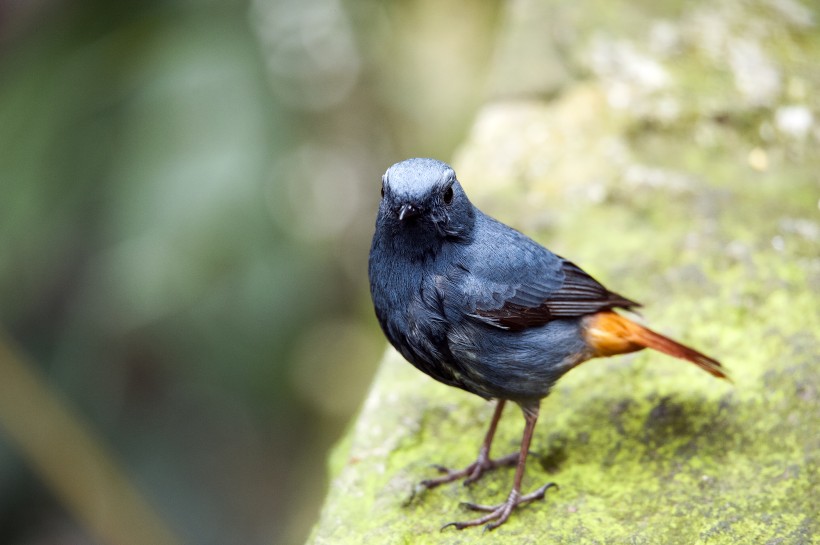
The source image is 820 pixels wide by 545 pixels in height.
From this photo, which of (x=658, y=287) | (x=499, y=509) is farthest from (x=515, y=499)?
(x=658, y=287)

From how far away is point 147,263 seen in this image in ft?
15.1

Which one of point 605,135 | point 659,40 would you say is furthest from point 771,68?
point 605,135

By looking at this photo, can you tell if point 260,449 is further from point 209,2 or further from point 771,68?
point 771,68

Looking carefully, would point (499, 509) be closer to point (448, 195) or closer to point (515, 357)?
point (515, 357)

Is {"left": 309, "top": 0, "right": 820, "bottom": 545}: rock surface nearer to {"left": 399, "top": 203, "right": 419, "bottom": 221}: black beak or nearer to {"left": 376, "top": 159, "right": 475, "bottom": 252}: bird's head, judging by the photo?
{"left": 376, "top": 159, "right": 475, "bottom": 252}: bird's head

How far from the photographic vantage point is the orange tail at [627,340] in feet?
9.60

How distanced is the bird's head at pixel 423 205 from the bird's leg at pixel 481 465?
70cm

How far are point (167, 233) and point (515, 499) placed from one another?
253cm

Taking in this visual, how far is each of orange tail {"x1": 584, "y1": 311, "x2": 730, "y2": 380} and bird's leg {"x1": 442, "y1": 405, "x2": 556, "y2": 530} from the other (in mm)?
328

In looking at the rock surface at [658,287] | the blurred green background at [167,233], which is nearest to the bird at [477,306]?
the rock surface at [658,287]

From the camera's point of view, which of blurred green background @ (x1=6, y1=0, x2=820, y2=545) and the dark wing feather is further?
blurred green background @ (x1=6, y1=0, x2=820, y2=545)

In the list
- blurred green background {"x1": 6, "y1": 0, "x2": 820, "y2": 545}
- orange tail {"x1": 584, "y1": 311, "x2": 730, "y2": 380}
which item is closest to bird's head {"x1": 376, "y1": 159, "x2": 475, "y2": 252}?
orange tail {"x1": 584, "y1": 311, "x2": 730, "y2": 380}

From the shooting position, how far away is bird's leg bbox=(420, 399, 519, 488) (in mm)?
3025

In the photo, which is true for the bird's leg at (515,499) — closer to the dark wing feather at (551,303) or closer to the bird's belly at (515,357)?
Result: the bird's belly at (515,357)
